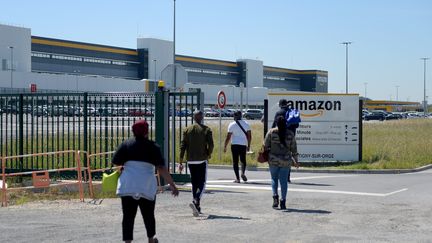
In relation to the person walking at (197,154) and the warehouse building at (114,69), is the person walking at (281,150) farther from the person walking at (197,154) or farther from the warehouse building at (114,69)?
the warehouse building at (114,69)

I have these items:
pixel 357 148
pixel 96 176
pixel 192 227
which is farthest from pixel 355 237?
pixel 357 148

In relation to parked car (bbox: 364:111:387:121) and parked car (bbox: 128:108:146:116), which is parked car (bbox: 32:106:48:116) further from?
parked car (bbox: 364:111:387:121)

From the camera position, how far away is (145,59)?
8531 centimetres

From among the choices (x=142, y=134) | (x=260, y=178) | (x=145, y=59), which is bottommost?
(x=260, y=178)

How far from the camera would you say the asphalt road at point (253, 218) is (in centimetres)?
961

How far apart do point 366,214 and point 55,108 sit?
28.0 ft

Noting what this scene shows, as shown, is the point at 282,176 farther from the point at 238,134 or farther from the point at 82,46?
the point at 82,46

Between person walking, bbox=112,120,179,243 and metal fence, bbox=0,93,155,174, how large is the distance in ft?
24.8

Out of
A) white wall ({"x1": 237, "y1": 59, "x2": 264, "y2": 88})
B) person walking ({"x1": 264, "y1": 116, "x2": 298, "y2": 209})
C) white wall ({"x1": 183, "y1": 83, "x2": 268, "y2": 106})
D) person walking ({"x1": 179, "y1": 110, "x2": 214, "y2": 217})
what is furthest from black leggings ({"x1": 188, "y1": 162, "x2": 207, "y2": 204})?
white wall ({"x1": 237, "y1": 59, "x2": 264, "y2": 88})

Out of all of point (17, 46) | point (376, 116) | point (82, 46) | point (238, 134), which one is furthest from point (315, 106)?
point (376, 116)

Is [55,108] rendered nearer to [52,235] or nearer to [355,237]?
[52,235]

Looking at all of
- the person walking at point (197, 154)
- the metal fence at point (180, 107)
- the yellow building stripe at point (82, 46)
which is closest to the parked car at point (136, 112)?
the metal fence at point (180, 107)

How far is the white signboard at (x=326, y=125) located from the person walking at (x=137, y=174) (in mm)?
15489

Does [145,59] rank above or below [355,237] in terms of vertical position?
above
